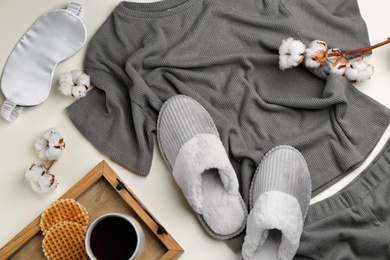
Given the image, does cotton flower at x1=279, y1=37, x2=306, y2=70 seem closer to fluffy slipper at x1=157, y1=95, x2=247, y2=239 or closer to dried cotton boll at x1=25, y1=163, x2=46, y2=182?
fluffy slipper at x1=157, y1=95, x2=247, y2=239

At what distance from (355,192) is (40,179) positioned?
0.68 meters

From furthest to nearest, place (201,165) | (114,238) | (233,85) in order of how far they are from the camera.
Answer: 1. (233,85)
2. (201,165)
3. (114,238)

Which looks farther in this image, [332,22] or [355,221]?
[332,22]

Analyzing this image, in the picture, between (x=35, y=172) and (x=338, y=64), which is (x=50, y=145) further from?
(x=338, y=64)

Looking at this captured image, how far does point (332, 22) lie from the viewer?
1389 mm

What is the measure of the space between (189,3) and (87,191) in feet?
1.58

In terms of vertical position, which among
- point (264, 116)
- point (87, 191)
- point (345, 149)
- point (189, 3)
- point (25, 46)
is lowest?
point (345, 149)

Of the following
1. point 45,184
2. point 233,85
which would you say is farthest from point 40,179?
point 233,85

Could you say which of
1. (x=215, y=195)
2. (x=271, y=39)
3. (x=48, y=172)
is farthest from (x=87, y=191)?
(x=271, y=39)

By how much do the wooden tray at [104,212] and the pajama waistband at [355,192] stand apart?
31cm

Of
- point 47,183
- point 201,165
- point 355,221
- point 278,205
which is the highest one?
point 47,183

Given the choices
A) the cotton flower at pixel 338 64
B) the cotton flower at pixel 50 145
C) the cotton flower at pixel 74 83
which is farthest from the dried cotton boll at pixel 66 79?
the cotton flower at pixel 338 64

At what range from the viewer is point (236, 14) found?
4.50 feet

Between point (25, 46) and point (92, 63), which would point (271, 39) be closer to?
point (92, 63)
